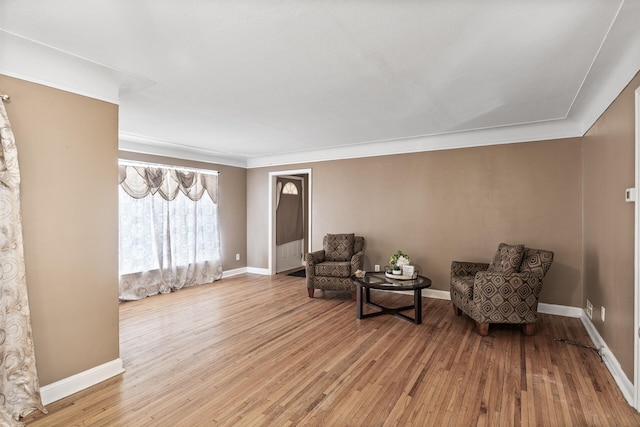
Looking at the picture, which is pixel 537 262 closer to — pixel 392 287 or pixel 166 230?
pixel 392 287

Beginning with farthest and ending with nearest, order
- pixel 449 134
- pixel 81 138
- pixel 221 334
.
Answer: pixel 449 134 → pixel 221 334 → pixel 81 138

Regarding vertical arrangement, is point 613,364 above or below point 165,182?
below

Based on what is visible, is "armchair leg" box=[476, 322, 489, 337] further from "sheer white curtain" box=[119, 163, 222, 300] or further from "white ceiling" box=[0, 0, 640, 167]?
"sheer white curtain" box=[119, 163, 222, 300]

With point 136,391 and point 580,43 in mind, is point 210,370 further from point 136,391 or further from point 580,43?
point 580,43

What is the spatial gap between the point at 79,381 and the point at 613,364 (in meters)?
4.24

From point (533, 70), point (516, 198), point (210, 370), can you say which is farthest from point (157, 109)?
point (516, 198)

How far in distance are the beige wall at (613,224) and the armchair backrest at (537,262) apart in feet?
1.41

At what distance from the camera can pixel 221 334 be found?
3.59 meters

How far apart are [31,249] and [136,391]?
1.28m

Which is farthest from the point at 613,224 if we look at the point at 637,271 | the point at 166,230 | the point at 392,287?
the point at 166,230

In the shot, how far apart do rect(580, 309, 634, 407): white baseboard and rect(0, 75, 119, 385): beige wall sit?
392 centimetres

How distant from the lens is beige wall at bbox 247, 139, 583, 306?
14.0 feet

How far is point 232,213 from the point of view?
681 centimetres

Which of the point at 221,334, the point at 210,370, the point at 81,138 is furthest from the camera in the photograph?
the point at 221,334
